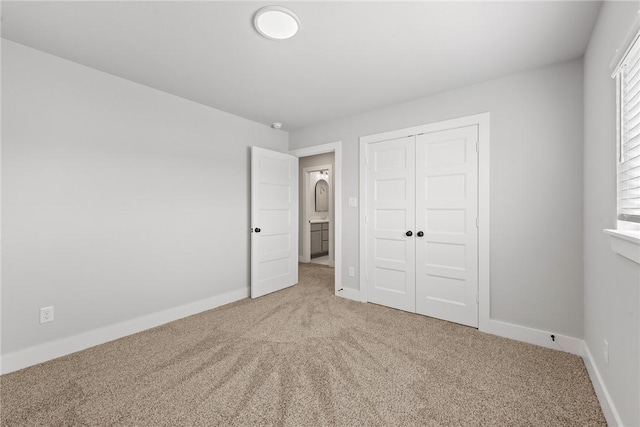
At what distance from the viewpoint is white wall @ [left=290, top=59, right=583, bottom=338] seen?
2.22 m

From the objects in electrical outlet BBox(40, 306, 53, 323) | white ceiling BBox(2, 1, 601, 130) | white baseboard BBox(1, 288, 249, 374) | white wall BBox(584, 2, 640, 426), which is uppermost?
white ceiling BBox(2, 1, 601, 130)

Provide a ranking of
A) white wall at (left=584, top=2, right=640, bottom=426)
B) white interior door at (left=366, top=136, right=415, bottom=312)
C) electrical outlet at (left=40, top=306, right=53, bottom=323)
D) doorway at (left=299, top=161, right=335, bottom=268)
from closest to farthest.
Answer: white wall at (left=584, top=2, right=640, bottom=426) < electrical outlet at (left=40, top=306, right=53, bottom=323) < white interior door at (left=366, top=136, right=415, bottom=312) < doorway at (left=299, top=161, right=335, bottom=268)

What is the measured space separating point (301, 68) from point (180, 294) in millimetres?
2665

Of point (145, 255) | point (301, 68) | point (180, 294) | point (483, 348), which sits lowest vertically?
point (483, 348)

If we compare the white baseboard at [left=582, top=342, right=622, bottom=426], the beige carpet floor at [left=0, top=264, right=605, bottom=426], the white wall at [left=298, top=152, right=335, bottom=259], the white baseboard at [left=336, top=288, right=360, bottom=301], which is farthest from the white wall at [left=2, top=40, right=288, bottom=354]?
the white baseboard at [left=582, top=342, right=622, bottom=426]

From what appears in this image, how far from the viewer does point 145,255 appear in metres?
2.71

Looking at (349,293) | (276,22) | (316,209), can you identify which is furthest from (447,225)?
(316,209)

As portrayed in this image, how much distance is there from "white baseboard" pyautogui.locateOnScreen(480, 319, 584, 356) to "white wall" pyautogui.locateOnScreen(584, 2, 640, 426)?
20 centimetres

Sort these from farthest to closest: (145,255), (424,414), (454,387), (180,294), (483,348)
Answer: (180,294) < (145,255) < (483,348) < (454,387) < (424,414)

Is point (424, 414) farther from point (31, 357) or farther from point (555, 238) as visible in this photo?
→ point (31, 357)

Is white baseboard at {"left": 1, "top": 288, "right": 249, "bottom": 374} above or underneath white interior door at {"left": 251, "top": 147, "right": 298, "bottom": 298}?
underneath

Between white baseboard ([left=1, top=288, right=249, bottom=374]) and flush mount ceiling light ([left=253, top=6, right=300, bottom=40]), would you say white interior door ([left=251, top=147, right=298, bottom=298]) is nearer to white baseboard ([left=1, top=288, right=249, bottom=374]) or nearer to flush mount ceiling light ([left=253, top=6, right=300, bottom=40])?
white baseboard ([left=1, top=288, right=249, bottom=374])

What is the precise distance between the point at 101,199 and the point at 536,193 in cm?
388

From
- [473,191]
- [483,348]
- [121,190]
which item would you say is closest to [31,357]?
[121,190]
